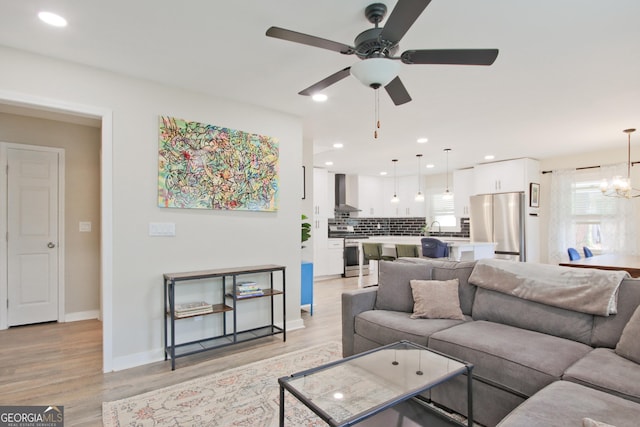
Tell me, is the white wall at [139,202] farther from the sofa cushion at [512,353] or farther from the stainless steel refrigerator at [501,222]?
the stainless steel refrigerator at [501,222]

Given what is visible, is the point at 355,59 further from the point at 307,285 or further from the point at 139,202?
the point at 307,285

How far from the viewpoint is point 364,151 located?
5.84 metres

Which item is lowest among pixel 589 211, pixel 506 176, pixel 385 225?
pixel 385 225

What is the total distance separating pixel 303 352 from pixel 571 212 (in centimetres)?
546

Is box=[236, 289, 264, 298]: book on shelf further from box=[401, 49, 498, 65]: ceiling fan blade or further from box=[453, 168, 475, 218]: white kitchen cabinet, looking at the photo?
box=[453, 168, 475, 218]: white kitchen cabinet

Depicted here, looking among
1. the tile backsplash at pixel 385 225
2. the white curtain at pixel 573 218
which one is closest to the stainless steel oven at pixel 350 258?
the tile backsplash at pixel 385 225

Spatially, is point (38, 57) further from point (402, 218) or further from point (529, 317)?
point (402, 218)

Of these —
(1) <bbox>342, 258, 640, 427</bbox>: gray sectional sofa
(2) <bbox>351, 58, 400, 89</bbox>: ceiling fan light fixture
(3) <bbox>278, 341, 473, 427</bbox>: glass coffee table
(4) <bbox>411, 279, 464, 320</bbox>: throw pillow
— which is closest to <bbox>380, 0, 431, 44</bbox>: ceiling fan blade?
(2) <bbox>351, 58, 400, 89</bbox>: ceiling fan light fixture

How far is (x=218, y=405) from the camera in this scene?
7.45 ft

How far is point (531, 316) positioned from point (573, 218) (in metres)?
4.68

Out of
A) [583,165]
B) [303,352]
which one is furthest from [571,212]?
[303,352]

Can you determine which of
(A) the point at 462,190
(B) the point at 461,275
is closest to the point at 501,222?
(A) the point at 462,190

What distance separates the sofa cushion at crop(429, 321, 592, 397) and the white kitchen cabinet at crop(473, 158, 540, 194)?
15.4 ft

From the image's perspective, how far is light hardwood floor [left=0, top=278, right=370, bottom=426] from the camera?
93.2 inches
